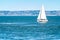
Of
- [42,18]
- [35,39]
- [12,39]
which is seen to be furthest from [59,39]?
[42,18]

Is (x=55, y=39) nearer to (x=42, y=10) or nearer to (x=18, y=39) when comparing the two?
(x=18, y=39)

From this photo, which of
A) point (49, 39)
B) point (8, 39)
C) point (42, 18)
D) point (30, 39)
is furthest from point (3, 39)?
point (42, 18)

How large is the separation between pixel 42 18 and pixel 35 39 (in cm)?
5237

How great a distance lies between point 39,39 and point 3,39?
16.4 feet

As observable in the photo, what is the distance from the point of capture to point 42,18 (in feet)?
315

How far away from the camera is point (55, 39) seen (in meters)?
43.9

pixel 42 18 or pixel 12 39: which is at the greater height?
pixel 42 18

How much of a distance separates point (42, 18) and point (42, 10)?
3.71m

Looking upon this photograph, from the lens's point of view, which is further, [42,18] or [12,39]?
[42,18]

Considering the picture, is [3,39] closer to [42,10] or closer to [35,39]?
[35,39]

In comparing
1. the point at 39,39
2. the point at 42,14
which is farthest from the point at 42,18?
the point at 39,39

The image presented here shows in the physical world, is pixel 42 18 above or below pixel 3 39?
above

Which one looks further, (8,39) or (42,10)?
(42,10)

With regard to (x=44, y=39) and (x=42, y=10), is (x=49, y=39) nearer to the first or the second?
(x=44, y=39)
